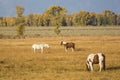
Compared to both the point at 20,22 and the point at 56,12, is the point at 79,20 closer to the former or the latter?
the point at 56,12

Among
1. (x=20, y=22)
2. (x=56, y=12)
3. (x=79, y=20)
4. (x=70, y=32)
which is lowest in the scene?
(x=70, y=32)

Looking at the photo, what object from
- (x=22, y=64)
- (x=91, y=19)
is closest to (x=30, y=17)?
(x=91, y=19)

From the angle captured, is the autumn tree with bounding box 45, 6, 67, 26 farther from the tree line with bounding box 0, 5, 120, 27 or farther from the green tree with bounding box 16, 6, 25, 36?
the tree line with bounding box 0, 5, 120, 27

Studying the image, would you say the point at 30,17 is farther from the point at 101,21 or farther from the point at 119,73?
the point at 119,73

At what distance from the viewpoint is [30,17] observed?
7869 inches

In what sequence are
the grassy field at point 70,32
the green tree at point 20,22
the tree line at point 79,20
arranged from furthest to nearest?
1. the tree line at point 79,20
2. the grassy field at point 70,32
3. the green tree at point 20,22

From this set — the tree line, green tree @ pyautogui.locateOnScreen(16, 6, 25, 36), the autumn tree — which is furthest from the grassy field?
the tree line

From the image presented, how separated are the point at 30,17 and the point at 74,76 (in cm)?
17724

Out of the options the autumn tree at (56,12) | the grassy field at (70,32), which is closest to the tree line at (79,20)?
the grassy field at (70,32)

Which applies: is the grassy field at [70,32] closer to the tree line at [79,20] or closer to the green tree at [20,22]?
the green tree at [20,22]

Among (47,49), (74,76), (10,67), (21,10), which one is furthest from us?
(21,10)

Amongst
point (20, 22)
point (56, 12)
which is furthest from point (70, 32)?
point (20, 22)

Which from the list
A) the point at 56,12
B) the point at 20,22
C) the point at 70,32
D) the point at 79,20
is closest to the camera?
the point at 20,22

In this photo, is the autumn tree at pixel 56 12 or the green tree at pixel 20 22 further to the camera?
the autumn tree at pixel 56 12
